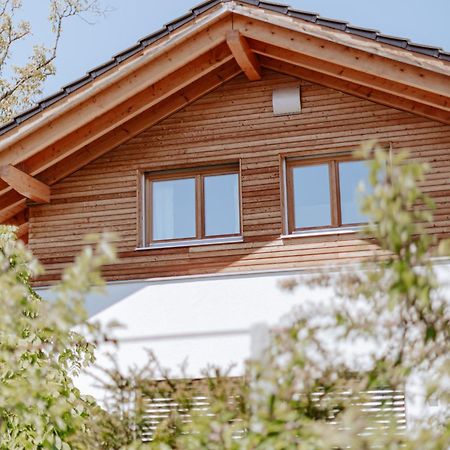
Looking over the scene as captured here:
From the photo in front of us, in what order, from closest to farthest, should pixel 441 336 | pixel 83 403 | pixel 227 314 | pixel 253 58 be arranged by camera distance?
1. pixel 441 336
2. pixel 83 403
3. pixel 227 314
4. pixel 253 58

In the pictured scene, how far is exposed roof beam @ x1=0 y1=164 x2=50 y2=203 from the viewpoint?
9516 mm

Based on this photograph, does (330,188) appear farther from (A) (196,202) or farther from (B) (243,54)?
(B) (243,54)

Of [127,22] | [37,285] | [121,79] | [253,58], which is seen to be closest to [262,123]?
[253,58]

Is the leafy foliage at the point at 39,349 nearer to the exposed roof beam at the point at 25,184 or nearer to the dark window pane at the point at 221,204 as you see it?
the dark window pane at the point at 221,204

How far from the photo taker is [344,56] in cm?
911

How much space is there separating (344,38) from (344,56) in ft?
0.64

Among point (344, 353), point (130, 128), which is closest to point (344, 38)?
point (130, 128)

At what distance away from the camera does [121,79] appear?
375 inches

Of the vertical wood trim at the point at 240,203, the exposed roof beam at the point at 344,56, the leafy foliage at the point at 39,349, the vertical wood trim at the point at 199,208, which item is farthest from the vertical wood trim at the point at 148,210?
the leafy foliage at the point at 39,349

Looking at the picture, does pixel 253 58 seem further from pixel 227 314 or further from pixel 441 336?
pixel 441 336

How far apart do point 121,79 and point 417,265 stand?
7.17m

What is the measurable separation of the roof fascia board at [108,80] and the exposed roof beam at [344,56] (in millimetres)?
308

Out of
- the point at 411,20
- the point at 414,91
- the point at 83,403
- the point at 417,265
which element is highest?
the point at 411,20

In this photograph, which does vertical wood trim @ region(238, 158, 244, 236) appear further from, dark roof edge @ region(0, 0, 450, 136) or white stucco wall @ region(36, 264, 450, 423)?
dark roof edge @ region(0, 0, 450, 136)
